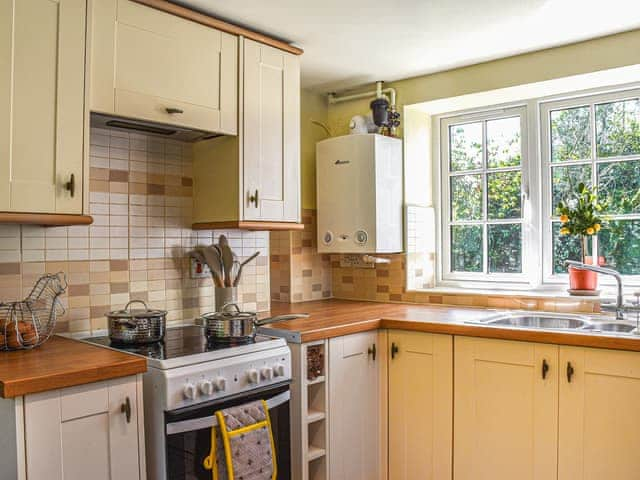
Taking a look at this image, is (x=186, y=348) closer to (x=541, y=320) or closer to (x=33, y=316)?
(x=33, y=316)

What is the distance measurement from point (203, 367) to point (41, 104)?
1.00 meters

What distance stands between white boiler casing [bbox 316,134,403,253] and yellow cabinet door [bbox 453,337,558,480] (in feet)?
3.02

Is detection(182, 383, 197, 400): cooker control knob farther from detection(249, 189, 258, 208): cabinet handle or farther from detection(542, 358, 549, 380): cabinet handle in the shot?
detection(542, 358, 549, 380): cabinet handle

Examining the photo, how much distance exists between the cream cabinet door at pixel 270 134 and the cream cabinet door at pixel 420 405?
32.0 inches

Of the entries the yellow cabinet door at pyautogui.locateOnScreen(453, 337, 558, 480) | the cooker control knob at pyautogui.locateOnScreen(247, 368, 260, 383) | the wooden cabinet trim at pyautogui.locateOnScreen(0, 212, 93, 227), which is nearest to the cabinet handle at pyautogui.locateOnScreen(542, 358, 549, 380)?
the yellow cabinet door at pyautogui.locateOnScreen(453, 337, 558, 480)

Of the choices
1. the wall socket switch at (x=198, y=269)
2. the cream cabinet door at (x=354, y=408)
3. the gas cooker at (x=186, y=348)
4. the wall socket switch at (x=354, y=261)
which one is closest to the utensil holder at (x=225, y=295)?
the wall socket switch at (x=198, y=269)

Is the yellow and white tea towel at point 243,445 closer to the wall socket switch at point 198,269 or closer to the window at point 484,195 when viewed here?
the wall socket switch at point 198,269

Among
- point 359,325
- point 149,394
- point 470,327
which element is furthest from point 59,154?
point 470,327

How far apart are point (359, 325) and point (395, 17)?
4.33 ft

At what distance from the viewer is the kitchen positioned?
6.13ft

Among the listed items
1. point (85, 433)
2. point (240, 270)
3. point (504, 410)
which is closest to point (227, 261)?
point (240, 270)

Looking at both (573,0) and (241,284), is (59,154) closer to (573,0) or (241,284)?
(241,284)

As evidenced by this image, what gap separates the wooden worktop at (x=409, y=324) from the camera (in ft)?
6.96

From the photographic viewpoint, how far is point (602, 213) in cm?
291
